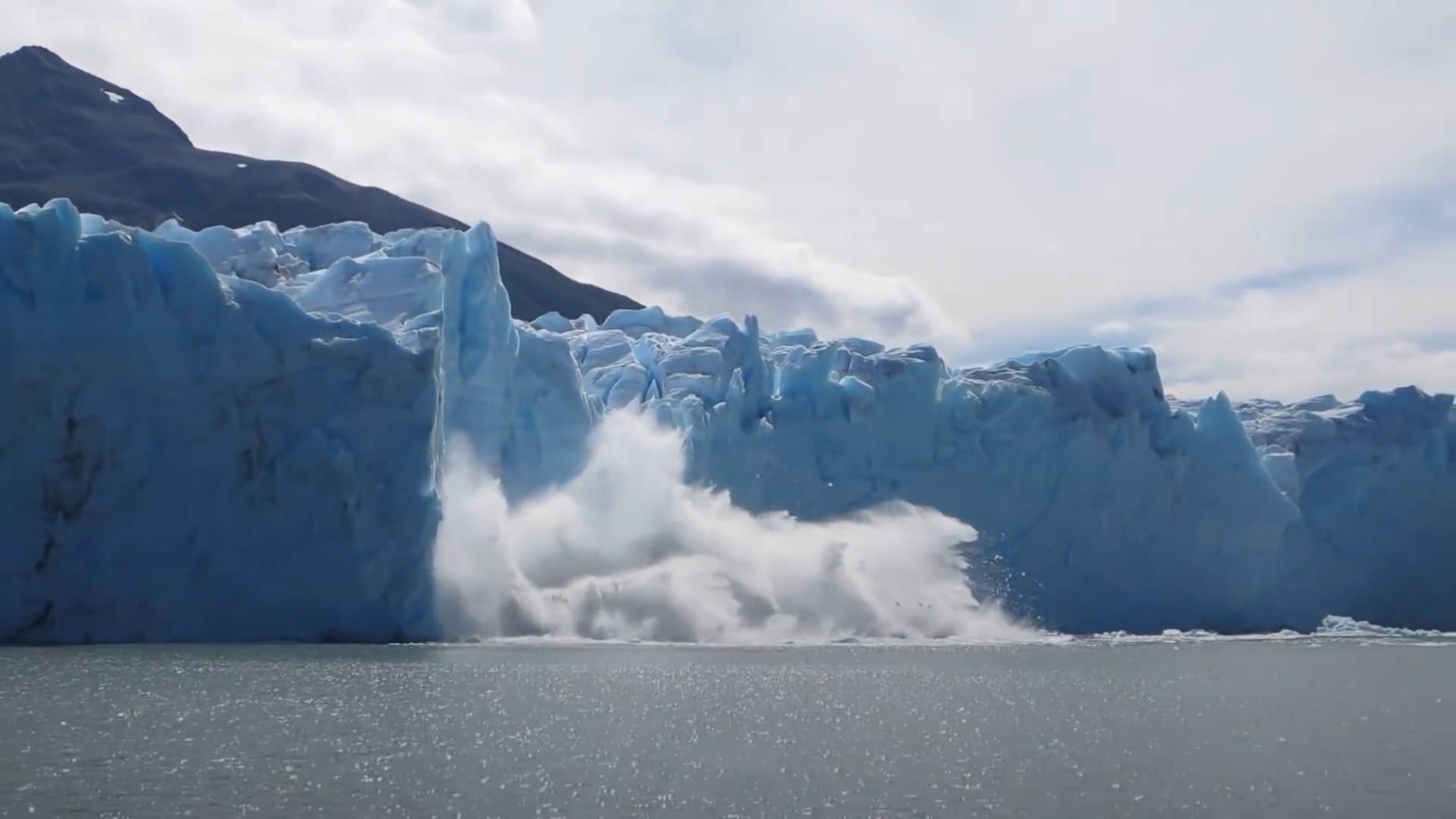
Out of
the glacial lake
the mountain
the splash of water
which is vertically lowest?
the glacial lake

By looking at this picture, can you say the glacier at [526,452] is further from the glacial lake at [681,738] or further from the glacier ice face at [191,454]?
A: the glacial lake at [681,738]

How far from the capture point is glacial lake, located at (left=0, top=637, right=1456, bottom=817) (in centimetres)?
1033

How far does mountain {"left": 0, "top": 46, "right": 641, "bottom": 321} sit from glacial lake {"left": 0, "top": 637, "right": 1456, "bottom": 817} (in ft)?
101

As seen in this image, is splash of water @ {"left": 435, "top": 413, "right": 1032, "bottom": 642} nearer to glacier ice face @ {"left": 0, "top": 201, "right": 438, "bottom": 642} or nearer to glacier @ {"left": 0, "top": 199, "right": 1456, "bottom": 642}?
glacier @ {"left": 0, "top": 199, "right": 1456, "bottom": 642}

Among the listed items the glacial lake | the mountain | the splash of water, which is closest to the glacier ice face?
the glacial lake

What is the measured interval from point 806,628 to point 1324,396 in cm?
1444

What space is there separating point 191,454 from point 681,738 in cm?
953

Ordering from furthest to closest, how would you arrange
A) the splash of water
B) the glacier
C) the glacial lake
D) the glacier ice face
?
1. the splash of water
2. the glacier
3. the glacier ice face
4. the glacial lake

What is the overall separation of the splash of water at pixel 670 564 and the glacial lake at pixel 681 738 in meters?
1.44

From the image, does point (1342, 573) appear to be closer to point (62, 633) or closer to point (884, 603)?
point (884, 603)

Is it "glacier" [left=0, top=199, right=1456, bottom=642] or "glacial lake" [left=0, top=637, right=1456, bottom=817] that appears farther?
"glacier" [left=0, top=199, right=1456, bottom=642]

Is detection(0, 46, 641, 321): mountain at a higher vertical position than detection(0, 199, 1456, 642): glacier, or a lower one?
higher

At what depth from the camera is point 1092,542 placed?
29.4 meters

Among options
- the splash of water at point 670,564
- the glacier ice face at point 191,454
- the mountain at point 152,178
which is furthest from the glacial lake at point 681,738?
the mountain at point 152,178
